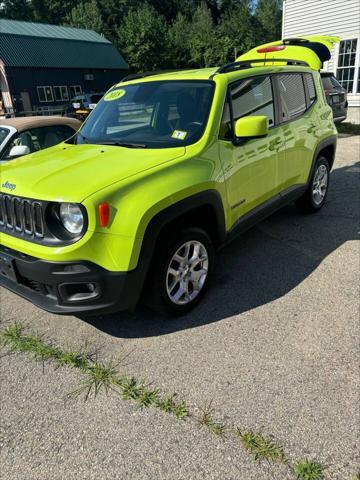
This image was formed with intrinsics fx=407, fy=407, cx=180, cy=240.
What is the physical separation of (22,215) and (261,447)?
7.01ft

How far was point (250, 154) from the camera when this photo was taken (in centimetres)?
375

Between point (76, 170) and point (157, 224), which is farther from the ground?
point (76, 170)

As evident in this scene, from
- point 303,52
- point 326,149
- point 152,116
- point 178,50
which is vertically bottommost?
point 326,149

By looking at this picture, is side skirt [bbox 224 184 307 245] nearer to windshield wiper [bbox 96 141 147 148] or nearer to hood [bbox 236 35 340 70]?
windshield wiper [bbox 96 141 147 148]

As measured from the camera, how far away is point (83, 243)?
2.62 metres

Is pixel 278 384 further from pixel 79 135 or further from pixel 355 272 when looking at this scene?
pixel 79 135

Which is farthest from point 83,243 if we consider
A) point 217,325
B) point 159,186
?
point 217,325

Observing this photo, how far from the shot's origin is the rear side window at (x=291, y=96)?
172 inches

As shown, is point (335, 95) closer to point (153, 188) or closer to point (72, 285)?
point (153, 188)

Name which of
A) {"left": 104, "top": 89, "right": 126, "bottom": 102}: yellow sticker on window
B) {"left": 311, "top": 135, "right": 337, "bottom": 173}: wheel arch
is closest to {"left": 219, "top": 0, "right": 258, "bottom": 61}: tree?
{"left": 311, "top": 135, "right": 337, "bottom": 173}: wheel arch

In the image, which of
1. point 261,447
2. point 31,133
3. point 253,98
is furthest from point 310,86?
point 261,447

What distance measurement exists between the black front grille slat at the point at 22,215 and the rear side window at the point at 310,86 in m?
3.70

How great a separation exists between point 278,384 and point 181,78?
283cm

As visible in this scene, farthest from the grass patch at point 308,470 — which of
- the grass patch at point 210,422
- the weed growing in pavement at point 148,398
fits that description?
the weed growing in pavement at point 148,398
